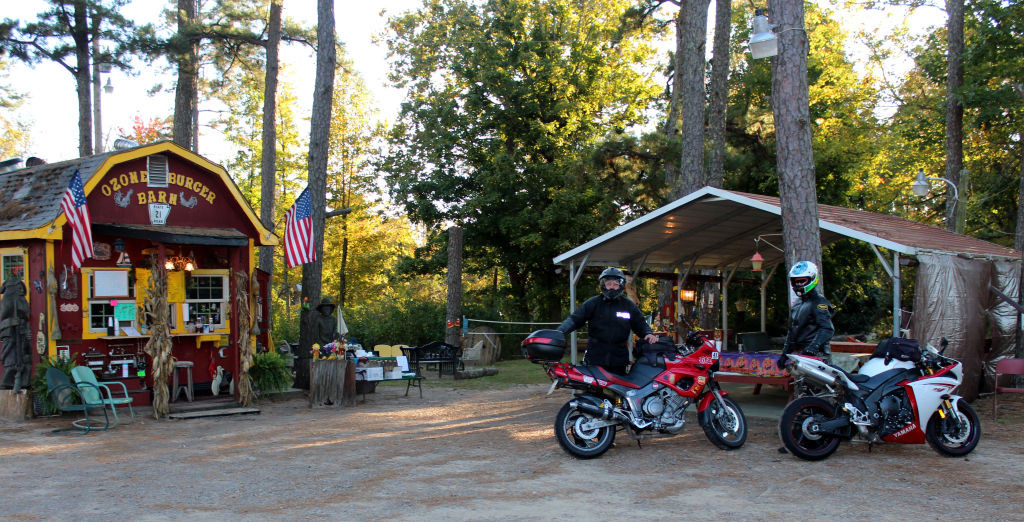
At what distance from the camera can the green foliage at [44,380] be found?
10.0m

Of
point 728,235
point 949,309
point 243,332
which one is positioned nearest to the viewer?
point 949,309

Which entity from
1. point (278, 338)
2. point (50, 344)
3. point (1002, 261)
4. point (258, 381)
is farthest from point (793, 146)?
point (278, 338)

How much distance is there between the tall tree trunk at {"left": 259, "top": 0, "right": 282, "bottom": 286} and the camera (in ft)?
64.4

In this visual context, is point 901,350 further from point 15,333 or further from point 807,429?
point 15,333

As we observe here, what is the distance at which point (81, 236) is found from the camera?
9.83 metres

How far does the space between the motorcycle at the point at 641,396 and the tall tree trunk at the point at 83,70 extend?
16076 millimetres

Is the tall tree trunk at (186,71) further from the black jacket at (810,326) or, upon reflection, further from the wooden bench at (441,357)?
the black jacket at (810,326)

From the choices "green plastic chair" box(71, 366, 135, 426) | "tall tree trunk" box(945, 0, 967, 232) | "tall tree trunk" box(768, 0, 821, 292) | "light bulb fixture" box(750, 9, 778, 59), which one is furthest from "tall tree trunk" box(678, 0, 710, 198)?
"green plastic chair" box(71, 366, 135, 426)

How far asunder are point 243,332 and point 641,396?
6242 millimetres

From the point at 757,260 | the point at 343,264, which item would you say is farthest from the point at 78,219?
the point at 343,264

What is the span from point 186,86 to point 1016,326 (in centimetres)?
1796

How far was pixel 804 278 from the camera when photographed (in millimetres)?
7797

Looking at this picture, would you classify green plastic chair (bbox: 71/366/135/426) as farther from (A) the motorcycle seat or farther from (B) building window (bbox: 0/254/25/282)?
(A) the motorcycle seat

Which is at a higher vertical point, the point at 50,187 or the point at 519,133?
the point at 519,133
